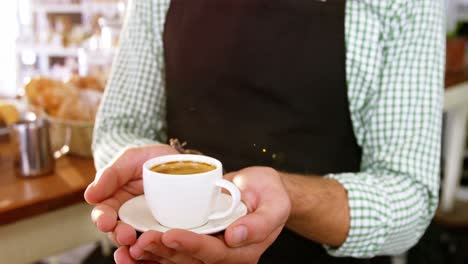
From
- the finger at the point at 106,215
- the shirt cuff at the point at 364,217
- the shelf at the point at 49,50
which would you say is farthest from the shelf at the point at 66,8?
the finger at the point at 106,215

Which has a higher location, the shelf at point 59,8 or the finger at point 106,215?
the finger at point 106,215

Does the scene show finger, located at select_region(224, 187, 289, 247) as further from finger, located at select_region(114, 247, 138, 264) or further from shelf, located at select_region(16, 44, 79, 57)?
shelf, located at select_region(16, 44, 79, 57)

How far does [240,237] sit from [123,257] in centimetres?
7

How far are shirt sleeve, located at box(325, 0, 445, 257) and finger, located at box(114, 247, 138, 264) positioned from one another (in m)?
0.31

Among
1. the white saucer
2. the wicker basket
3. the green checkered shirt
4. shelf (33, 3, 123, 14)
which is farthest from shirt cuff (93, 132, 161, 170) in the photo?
shelf (33, 3, 123, 14)

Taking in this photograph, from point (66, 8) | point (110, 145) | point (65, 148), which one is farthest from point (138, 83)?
point (66, 8)

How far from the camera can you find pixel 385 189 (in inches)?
21.9

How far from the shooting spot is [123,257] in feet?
0.93

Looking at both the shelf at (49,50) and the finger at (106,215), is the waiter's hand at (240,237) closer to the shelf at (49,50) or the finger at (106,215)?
the finger at (106,215)

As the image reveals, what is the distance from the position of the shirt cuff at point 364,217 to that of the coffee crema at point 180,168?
275mm

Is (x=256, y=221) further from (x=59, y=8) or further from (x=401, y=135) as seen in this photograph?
(x=59, y=8)

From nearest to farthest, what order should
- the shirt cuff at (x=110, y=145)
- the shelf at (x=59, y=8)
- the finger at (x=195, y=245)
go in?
the finger at (x=195, y=245)
the shirt cuff at (x=110, y=145)
the shelf at (x=59, y=8)

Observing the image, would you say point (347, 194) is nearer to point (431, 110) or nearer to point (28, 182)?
point (431, 110)

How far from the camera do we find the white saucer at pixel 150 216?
0.30 meters
